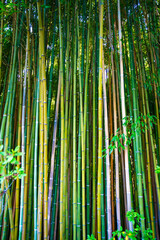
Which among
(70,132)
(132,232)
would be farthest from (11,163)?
(70,132)

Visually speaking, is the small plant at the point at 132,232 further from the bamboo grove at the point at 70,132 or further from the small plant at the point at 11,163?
the small plant at the point at 11,163

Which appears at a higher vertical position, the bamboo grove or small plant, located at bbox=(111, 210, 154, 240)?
the bamboo grove

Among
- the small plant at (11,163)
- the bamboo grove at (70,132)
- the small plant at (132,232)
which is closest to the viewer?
the small plant at (11,163)

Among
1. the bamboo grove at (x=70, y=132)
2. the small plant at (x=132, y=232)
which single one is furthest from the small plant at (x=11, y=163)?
the small plant at (x=132, y=232)

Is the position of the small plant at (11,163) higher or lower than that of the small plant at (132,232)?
higher

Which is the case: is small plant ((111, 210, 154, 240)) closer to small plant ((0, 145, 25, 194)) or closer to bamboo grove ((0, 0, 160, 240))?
bamboo grove ((0, 0, 160, 240))

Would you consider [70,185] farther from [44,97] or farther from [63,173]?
[44,97]

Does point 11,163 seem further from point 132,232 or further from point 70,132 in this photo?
point 70,132

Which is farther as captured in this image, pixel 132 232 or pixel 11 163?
pixel 132 232

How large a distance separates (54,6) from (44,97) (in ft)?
4.97

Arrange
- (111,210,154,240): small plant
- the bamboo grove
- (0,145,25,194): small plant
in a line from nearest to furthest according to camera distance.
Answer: (0,145,25,194): small plant < (111,210,154,240): small plant < the bamboo grove

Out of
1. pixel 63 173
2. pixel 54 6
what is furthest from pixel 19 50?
pixel 63 173

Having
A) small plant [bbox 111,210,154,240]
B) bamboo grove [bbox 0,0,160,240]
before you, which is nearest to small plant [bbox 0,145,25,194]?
bamboo grove [bbox 0,0,160,240]

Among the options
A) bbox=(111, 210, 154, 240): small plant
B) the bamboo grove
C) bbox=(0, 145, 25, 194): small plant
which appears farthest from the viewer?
the bamboo grove
